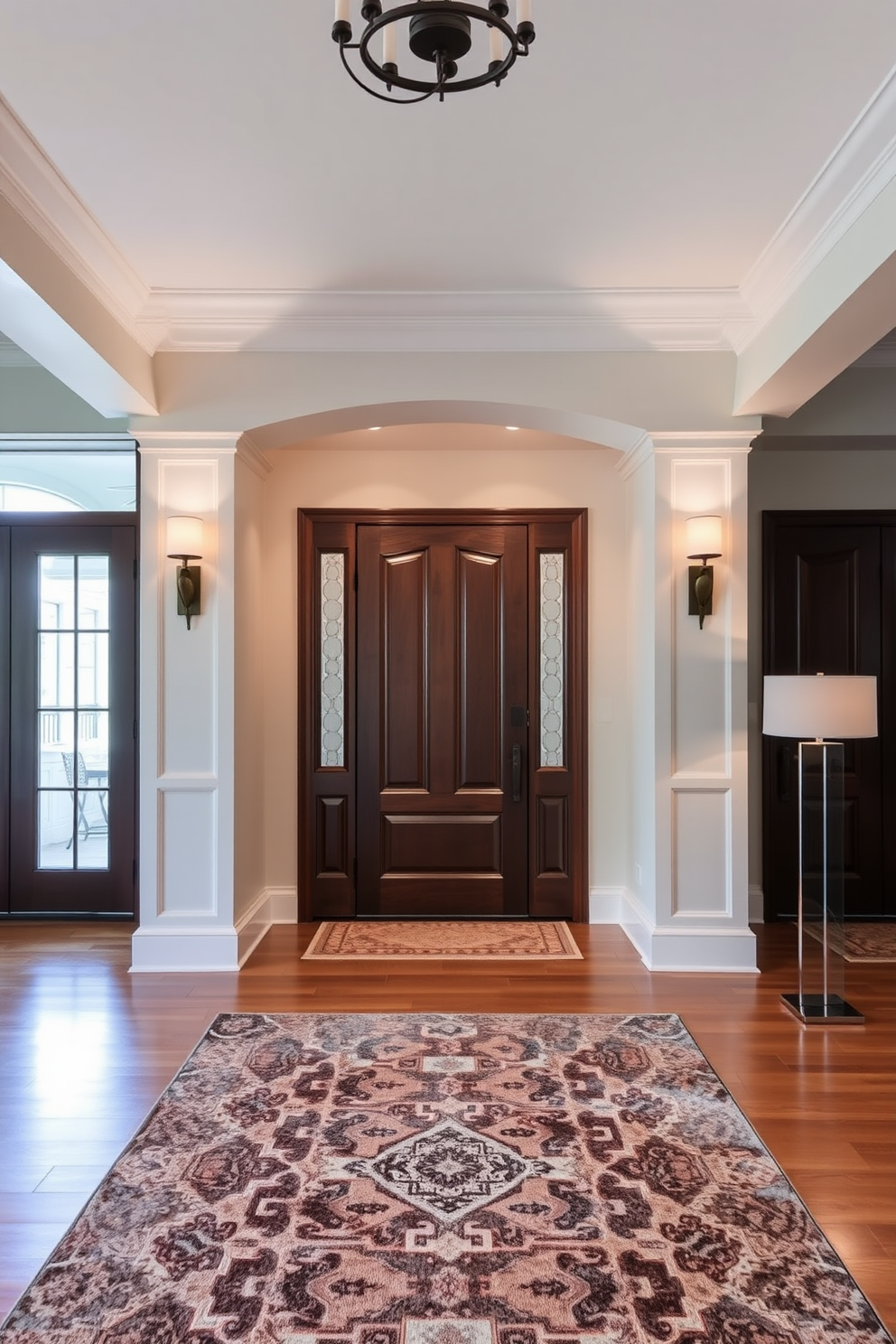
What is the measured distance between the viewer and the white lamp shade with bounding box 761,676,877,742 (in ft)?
11.5

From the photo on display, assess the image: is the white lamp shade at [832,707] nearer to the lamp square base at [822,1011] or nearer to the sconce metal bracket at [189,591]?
the lamp square base at [822,1011]

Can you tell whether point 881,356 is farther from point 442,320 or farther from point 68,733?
point 68,733

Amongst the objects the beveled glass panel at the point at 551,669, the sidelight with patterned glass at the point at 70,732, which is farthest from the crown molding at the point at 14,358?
the beveled glass panel at the point at 551,669

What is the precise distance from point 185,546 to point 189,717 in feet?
2.63

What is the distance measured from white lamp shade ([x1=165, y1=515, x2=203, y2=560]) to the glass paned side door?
0.93 m

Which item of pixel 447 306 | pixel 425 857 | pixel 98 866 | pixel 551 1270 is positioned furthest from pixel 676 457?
pixel 98 866

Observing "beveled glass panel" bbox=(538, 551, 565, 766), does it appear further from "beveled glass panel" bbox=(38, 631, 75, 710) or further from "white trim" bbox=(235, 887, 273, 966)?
"beveled glass panel" bbox=(38, 631, 75, 710)

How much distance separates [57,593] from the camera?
500 centimetres

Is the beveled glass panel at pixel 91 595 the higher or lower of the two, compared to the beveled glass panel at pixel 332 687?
higher

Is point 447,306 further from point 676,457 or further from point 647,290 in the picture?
point 676,457

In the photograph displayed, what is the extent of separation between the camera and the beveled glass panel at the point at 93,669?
4.99 m

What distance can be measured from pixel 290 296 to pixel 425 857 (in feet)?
9.89

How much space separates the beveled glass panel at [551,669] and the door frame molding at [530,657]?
5 cm

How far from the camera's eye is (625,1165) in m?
2.51
